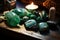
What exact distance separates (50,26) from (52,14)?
100mm

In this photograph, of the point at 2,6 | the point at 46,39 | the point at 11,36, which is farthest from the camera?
the point at 2,6

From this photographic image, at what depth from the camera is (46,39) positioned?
0.85 metres

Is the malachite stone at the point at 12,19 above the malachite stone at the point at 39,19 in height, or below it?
below

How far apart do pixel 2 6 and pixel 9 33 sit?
315mm

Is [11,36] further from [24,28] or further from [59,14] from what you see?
[59,14]

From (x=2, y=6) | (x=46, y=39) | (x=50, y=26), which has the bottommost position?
(x=46, y=39)

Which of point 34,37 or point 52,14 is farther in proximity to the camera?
point 52,14

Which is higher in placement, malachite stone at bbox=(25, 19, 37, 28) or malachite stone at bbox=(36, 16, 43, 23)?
malachite stone at bbox=(36, 16, 43, 23)

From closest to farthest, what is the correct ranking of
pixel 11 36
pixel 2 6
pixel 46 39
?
pixel 46 39 → pixel 11 36 → pixel 2 6

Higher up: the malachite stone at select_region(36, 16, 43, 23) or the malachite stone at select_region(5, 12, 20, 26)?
the malachite stone at select_region(36, 16, 43, 23)

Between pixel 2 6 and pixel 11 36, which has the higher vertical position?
pixel 2 6

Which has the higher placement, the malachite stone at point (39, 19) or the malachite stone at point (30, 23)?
the malachite stone at point (39, 19)

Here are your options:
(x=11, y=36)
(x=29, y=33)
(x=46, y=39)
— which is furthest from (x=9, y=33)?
(x=46, y=39)

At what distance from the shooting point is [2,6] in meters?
1.18
